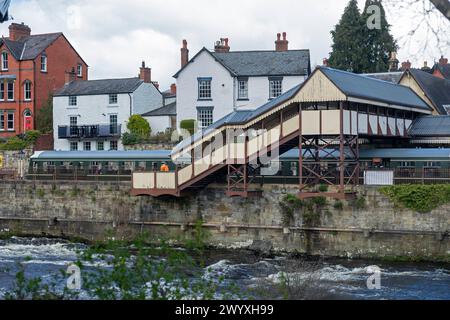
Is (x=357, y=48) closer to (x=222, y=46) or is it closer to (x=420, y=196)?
(x=222, y=46)

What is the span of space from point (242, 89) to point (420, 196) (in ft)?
75.1

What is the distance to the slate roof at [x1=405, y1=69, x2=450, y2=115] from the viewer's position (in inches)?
1897

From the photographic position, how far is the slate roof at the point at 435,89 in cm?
4819

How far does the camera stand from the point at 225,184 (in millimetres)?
39688

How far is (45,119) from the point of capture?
2530 inches

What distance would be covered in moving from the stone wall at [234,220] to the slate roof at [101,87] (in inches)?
663

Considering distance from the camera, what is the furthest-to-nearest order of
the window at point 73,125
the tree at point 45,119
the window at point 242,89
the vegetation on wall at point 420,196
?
1. the tree at point 45,119
2. the window at point 73,125
3. the window at point 242,89
4. the vegetation on wall at point 420,196

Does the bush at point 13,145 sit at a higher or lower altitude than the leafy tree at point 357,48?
lower

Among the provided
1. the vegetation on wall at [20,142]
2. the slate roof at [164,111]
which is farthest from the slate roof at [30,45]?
the slate roof at [164,111]

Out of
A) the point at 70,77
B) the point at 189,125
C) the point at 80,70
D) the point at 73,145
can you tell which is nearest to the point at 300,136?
the point at 189,125

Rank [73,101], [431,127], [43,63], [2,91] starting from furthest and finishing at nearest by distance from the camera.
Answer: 1. [43,63]
2. [2,91]
3. [73,101]
4. [431,127]

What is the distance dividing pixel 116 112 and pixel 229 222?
2434cm

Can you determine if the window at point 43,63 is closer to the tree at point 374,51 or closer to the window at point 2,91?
the window at point 2,91

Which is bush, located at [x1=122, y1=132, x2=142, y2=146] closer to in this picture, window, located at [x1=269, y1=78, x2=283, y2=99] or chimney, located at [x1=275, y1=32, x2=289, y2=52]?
window, located at [x1=269, y1=78, x2=283, y2=99]
